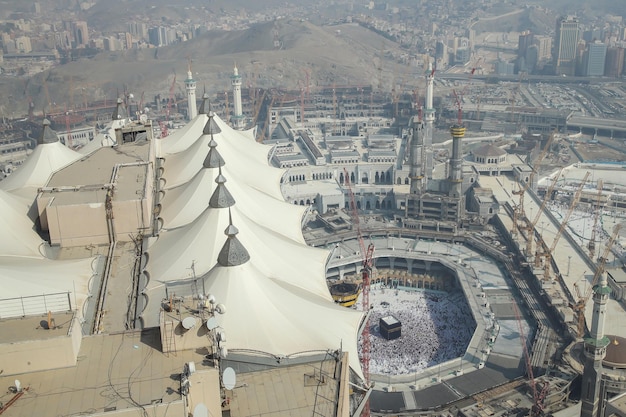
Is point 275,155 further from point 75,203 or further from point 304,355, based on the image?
point 304,355

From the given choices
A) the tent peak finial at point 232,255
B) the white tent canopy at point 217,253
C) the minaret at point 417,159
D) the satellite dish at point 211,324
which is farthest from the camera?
the minaret at point 417,159

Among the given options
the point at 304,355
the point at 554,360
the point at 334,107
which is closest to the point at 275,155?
the point at 334,107

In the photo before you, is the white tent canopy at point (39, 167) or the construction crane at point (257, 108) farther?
the construction crane at point (257, 108)

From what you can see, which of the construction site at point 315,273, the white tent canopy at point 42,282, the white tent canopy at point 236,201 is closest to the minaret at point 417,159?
the construction site at point 315,273

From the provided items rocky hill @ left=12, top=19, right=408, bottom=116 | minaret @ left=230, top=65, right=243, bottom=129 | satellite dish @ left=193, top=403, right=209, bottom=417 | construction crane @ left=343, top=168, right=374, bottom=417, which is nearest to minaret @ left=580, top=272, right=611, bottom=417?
construction crane @ left=343, top=168, right=374, bottom=417

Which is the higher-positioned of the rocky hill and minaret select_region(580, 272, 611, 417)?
the rocky hill

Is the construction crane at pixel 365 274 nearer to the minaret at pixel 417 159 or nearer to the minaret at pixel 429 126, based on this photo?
the minaret at pixel 417 159

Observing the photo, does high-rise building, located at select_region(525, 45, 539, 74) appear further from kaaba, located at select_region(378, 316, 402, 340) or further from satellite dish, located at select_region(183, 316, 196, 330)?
satellite dish, located at select_region(183, 316, 196, 330)

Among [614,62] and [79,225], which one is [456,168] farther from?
[614,62]
